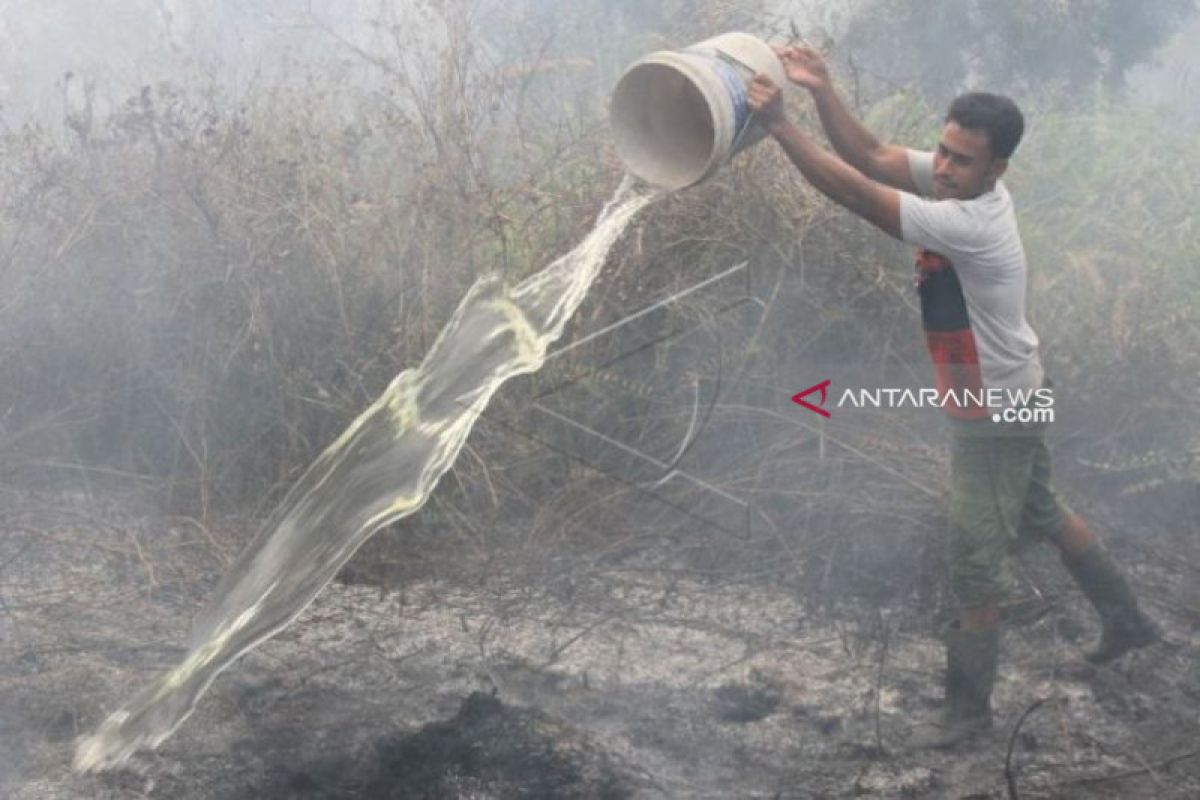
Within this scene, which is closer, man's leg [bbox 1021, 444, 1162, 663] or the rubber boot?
the rubber boot

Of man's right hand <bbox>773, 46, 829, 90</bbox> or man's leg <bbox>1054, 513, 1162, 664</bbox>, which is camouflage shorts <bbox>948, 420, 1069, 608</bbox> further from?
man's right hand <bbox>773, 46, 829, 90</bbox>

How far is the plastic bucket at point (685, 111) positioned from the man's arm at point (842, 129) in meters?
0.09

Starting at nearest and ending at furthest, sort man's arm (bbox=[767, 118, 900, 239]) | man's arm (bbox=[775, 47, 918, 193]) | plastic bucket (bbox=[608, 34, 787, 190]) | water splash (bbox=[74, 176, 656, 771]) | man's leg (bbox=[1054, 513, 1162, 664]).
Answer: man's arm (bbox=[767, 118, 900, 239]) < water splash (bbox=[74, 176, 656, 771]) < plastic bucket (bbox=[608, 34, 787, 190]) < man's arm (bbox=[775, 47, 918, 193]) < man's leg (bbox=[1054, 513, 1162, 664])

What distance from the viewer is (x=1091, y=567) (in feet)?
12.4

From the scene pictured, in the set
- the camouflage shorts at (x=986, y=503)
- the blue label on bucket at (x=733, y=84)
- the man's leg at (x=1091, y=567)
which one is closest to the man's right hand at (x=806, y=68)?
the blue label on bucket at (x=733, y=84)

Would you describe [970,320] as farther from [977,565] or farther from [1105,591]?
[1105,591]

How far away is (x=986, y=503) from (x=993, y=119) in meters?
0.96

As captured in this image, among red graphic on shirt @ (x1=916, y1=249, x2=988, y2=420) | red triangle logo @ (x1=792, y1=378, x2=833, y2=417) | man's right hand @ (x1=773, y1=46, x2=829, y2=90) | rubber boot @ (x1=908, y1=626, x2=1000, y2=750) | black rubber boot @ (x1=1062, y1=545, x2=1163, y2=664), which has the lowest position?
rubber boot @ (x1=908, y1=626, x2=1000, y2=750)

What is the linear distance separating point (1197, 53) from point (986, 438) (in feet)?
39.5

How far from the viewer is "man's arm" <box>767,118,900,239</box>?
3.24 metres

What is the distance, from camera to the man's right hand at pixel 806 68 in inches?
141

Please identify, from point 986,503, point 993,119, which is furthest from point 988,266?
point 986,503

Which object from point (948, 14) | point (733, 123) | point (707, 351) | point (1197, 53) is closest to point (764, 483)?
point (707, 351)

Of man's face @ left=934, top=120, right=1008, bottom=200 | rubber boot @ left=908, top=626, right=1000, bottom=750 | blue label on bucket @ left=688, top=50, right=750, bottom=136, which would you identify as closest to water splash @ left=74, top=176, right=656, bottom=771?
blue label on bucket @ left=688, top=50, right=750, bottom=136
